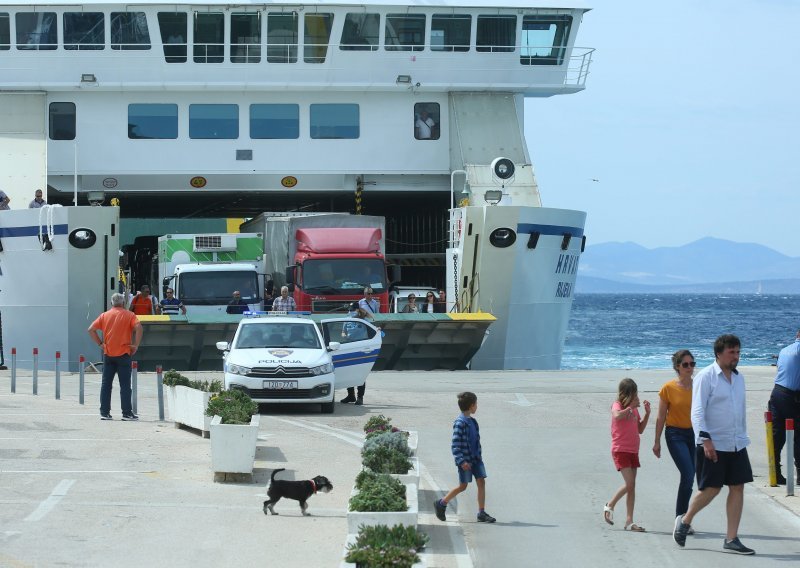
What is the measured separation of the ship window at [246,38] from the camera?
103 feet

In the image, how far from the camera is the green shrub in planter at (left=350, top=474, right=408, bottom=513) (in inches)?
375

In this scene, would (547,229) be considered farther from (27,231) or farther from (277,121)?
(27,231)

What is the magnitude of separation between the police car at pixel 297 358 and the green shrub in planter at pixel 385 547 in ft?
31.6

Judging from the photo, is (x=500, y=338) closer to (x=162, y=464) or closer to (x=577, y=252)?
(x=577, y=252)

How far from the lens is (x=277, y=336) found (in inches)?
773

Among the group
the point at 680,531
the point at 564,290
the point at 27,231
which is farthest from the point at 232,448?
the point at 564,290

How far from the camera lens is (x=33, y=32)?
31547mm

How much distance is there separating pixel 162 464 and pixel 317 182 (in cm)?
1910

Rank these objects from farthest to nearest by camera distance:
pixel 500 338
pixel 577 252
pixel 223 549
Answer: pixel 577 252 < pixel 500 338 < pixel 223 549

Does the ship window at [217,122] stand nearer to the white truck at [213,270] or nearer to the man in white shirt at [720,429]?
the white truck at [213,270]

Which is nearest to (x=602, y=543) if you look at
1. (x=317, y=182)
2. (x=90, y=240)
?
(x=90, y=240)

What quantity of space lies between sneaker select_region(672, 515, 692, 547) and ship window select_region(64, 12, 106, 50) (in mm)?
24089

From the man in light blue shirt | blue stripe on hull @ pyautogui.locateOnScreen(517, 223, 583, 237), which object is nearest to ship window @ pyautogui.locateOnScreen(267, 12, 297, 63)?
blue stripe on hull @ pyautogui.locateOnScreen(517, 223, 583, 237)

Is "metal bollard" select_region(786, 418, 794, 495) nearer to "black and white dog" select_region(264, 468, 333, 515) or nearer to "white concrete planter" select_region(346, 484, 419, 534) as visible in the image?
"black and white dog" select_region(264, 468, 333, 515)
